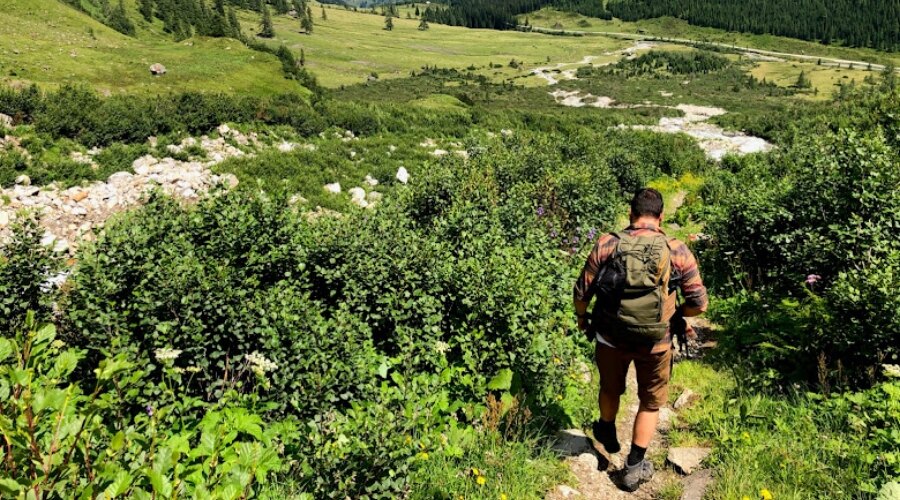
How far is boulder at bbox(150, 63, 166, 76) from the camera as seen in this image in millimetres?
24375

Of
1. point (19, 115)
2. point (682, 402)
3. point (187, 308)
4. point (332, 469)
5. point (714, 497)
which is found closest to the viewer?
point (332, 469)

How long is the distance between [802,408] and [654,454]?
5.45 ft

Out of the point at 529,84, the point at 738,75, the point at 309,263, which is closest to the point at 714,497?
the point at 309,263

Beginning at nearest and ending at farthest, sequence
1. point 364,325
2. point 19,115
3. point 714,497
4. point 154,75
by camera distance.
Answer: point 714,497, point 364,325, point 19,115, point 154,75

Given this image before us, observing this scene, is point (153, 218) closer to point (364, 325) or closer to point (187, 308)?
point (187, 308)

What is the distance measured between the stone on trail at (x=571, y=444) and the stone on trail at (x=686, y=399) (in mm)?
1588

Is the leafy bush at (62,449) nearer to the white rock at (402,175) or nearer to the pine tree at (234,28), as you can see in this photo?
the white rock at (402,175)

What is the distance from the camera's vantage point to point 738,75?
331 feet

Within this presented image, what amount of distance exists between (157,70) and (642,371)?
91.2 ft

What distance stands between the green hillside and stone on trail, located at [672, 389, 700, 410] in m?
23.2

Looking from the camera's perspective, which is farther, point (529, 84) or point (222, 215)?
point (529, 84)

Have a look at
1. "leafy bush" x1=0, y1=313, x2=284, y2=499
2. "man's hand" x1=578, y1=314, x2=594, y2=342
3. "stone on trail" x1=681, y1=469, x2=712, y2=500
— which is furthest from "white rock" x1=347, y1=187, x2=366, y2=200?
"leafy bush" x1=0, y1=313, x2=284, y2=499

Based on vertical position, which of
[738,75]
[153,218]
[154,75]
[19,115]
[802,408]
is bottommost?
[802,408]

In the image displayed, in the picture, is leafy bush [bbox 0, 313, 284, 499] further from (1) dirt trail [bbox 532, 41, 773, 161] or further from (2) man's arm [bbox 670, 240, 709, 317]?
(1) dirt trail [bbox 532, 41, 773, 161]
